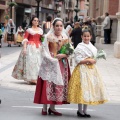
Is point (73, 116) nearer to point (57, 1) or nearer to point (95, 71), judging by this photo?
point (95, 71)

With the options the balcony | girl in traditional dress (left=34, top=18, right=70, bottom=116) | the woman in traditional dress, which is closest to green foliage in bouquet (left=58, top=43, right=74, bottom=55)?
girl in traditional dress (left=34, top=18, right=70, bottom=116)

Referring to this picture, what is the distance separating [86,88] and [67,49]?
0.71 metres

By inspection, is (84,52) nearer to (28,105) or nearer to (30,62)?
(28,105)

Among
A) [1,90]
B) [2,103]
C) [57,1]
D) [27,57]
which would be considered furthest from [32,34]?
[57,1]

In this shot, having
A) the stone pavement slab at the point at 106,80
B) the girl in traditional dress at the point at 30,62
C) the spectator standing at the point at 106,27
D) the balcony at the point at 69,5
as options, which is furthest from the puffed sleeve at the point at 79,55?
the balcony at the point at 69,5

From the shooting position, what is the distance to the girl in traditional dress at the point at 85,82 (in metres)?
8.69

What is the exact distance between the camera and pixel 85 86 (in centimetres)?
872

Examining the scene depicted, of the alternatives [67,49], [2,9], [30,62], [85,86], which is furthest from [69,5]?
[85,86]

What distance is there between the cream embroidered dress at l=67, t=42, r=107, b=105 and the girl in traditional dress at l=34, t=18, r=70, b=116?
6.0 inches

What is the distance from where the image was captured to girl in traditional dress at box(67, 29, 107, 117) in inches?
342

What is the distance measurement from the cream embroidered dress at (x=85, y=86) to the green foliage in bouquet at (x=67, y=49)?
0.20m

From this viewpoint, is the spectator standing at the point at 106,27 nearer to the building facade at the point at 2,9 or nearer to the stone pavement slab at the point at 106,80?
the stone pavement slab at the point at 106,80

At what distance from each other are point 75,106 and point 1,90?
2592mm

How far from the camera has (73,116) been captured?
9086 mm
